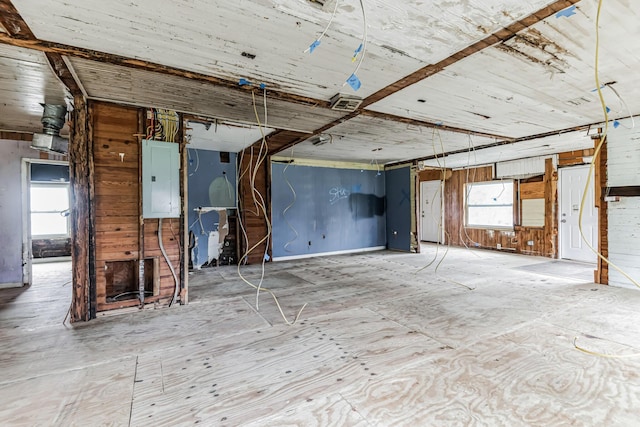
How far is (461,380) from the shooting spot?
1.88 meters

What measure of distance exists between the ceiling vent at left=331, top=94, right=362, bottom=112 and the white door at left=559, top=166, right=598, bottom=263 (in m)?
5.47

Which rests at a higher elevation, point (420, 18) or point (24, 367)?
point (420, 18)

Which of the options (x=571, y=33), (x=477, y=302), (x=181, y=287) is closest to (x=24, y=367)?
(x=181, y=287)

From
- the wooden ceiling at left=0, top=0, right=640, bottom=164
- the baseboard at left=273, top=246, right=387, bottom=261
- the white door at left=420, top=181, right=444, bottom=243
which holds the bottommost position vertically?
the baseboard at left=273, top=246, right=387, bottom=261

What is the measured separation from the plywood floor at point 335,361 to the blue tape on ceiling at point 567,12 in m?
2.28

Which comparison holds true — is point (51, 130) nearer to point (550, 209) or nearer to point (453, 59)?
point (453, 59)

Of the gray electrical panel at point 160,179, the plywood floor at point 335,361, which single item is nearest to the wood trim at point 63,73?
the gray electrical panel at point 160,179

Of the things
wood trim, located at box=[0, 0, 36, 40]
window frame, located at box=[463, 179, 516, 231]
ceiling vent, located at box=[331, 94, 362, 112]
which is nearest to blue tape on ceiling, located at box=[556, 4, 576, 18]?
ceiling vent, located at box=[331, 94, 362, 112]

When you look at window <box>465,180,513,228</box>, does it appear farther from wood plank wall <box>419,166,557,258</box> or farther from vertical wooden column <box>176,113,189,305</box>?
vertical wooden column <box>176,113,189,305</box>

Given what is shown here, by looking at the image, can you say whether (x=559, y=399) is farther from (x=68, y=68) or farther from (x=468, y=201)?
(x=468, y=201)

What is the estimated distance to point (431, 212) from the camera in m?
8.86

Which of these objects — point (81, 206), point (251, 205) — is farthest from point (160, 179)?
Result: point (251, 205)

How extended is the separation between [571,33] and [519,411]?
7.99 ft

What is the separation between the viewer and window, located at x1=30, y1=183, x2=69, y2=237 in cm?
670
